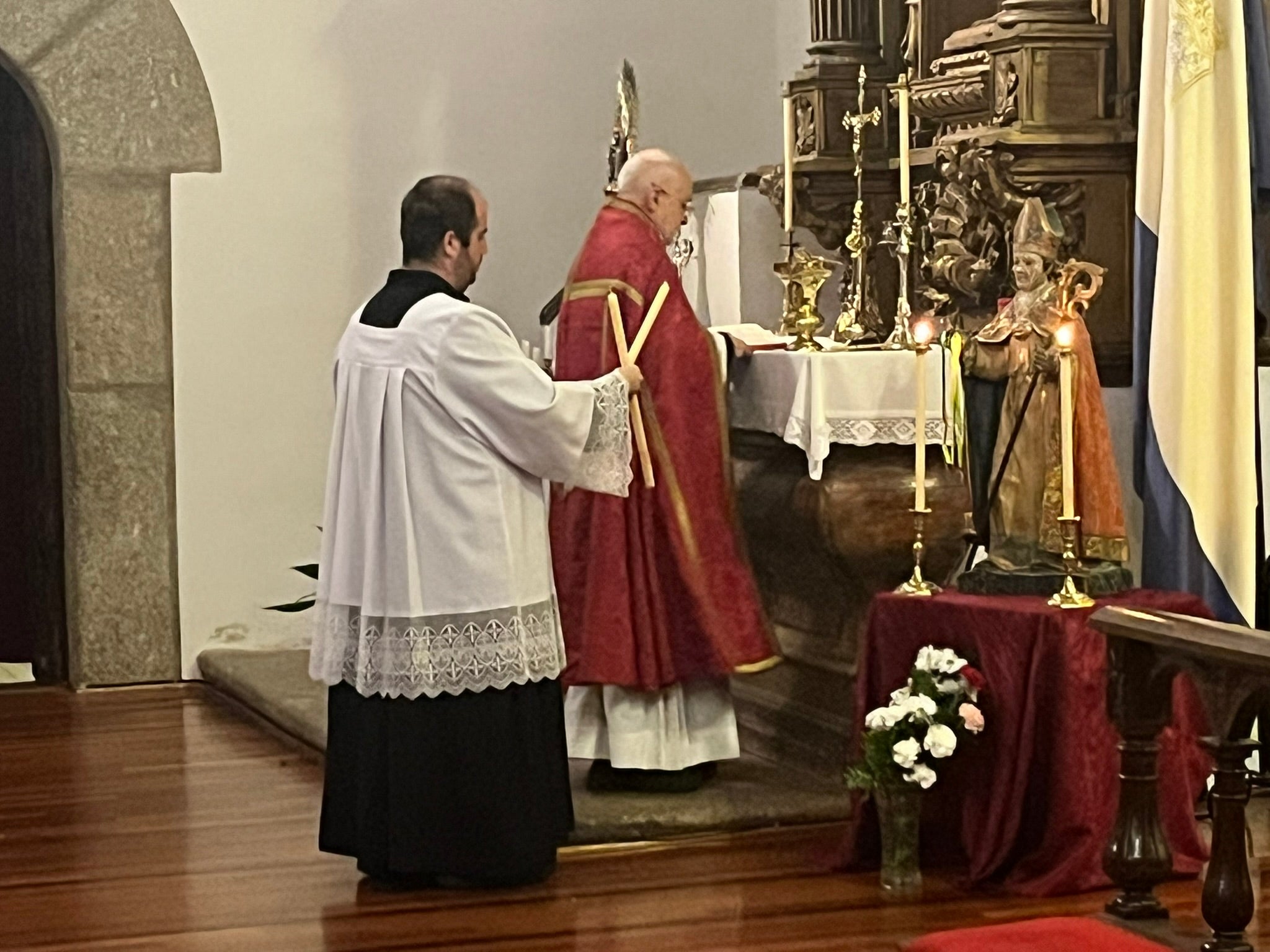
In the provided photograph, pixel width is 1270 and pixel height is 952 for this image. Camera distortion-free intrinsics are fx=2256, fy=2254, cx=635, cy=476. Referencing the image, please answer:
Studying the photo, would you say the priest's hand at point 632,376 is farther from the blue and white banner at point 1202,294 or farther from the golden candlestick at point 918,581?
the blue and white banner at point 1202,294

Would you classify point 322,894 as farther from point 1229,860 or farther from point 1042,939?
point 1229,860

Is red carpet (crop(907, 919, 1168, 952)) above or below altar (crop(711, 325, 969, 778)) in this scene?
below

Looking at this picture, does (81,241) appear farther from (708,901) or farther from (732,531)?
(708,901)

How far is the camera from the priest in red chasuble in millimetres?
5633

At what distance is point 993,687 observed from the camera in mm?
5023

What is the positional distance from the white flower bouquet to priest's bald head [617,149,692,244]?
1462mm

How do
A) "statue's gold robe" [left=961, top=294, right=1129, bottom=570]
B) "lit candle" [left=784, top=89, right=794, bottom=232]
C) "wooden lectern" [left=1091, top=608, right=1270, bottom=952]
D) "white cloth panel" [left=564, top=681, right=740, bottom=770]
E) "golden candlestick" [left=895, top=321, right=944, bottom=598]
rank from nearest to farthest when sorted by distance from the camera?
1. "wooden lectern" [left=1091, top=608, right=1270, bottom=952]
2. "golden candlestick" [left=895, top=321, right=944, bottom=598]
3. "statue's gold robe" [left=961, top=294, right=1129, bottom=570]
4. "white cloth panel" [left=564, top=681, right=740, bottom=770]
5. "lit candle" [left=784, top=89, right=794, bottom=232]

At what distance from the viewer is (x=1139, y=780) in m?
4.00

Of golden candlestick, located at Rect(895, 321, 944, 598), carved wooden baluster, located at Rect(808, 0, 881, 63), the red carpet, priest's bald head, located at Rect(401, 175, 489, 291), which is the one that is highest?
carved wooden baluster, located at Rect(808, 0, 881, 63)

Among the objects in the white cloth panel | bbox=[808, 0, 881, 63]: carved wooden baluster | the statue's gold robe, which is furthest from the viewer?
bbox=[808, 0, 881, 63]: carved wooden baluster

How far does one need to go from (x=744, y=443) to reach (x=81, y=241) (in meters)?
3.04

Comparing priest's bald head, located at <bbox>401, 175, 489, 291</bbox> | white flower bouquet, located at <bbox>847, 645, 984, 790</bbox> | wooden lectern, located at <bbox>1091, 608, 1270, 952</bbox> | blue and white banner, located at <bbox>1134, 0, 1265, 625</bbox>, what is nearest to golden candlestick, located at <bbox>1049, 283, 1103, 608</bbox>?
white flower bouquet, located at <bbox>847, 645, 984, 790</bbox>

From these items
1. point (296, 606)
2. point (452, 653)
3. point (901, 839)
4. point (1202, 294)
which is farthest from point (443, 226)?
point (296, 606)

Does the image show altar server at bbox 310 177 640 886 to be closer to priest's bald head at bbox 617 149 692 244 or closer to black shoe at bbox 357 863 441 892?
black shoe at bbox 357 863 441 892
